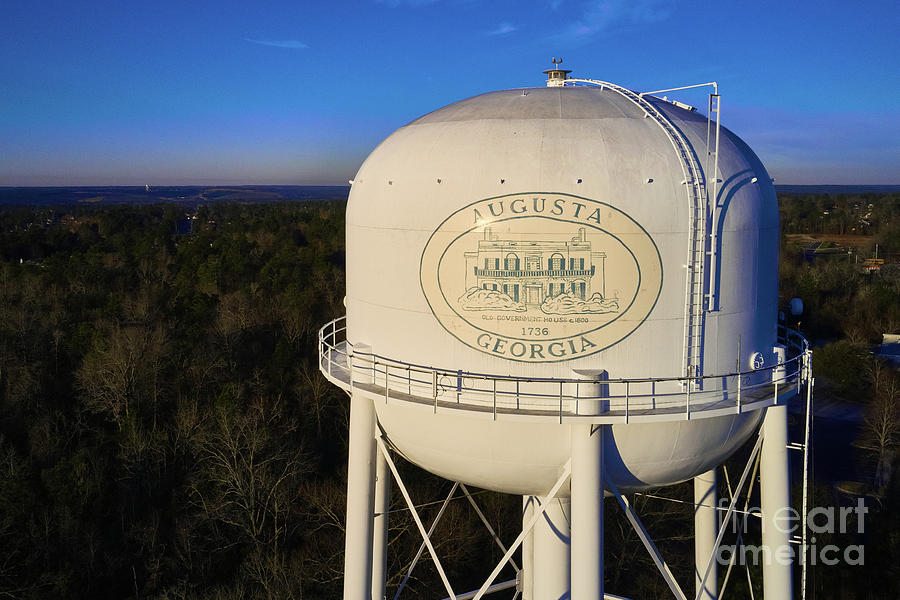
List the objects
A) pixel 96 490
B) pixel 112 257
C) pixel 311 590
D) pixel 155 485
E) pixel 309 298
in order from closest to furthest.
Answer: pixel 311 590, pixel 96 490, pixel 155 485, pixel 309 298, pixel 112 257

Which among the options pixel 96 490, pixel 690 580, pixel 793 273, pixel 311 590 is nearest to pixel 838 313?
pixel 793 273

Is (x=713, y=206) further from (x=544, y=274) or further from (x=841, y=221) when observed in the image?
(x=841, y=221)

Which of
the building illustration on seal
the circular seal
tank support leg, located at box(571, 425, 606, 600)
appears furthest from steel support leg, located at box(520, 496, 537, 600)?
the building illustration on seal

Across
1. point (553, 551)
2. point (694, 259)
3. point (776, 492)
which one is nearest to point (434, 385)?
point (694, 259)

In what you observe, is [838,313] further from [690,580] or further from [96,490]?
[96,490]

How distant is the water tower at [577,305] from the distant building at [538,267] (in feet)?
0.06

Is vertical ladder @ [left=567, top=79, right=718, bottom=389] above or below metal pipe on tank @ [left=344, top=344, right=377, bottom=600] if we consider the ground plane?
above

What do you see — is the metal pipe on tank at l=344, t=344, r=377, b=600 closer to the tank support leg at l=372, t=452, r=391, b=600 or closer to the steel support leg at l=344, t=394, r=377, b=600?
the steel support leg at l=344, t=394, r=377, b=600

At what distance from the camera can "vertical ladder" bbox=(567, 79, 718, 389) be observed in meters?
9.09

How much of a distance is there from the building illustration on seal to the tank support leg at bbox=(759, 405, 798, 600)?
2971mm

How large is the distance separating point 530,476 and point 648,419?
5.45 feet

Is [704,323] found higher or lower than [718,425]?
higher

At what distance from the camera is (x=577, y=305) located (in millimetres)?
8953

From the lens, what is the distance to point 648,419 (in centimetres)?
891
